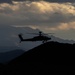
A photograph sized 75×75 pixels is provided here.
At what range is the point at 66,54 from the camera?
105 metres

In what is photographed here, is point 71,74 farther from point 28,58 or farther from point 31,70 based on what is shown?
point 28,58

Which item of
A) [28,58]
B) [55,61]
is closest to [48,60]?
[55,61]

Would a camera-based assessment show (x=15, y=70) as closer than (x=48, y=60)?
Yes

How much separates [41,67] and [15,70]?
27.9ft

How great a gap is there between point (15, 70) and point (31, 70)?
4114mm

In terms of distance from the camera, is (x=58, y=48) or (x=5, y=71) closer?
(x=5, y=71)

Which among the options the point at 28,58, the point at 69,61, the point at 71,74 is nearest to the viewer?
the point at 71,74

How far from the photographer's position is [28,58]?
109 metres

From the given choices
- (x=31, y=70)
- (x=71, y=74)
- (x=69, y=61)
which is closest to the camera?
(x=71, y=74)

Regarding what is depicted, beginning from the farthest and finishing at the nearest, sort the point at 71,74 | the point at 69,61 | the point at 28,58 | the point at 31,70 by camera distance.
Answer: the point at 28,58 → the point at 69,61 → the point at 31,70 → the point at 71,74

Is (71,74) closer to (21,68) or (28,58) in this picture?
(21,68)

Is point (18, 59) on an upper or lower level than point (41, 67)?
lower

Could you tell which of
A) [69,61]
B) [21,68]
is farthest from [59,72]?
[69,61]

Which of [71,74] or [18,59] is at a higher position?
[71,74]
